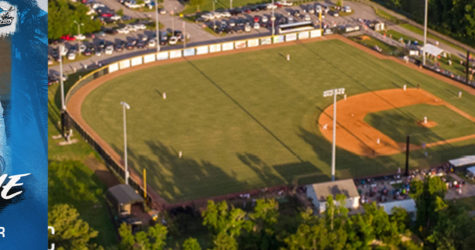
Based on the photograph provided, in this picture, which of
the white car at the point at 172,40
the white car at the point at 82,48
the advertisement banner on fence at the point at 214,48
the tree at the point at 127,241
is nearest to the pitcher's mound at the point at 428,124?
the advertisement banner on fence at the point at 214,48

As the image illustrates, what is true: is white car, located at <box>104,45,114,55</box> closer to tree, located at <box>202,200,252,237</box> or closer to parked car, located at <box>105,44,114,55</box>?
parked car, located at <box>105,44,114,55</box>

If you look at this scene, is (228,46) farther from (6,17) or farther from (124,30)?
(6,17)

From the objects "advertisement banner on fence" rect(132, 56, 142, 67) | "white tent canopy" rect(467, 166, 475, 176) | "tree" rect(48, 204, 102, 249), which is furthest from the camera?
"advertisement banner on fence" rect(132, 56, 142, 67)

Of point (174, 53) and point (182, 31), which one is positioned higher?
point (174, 53)

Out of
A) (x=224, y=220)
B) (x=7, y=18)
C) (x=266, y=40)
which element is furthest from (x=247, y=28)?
(x=7, y=18)

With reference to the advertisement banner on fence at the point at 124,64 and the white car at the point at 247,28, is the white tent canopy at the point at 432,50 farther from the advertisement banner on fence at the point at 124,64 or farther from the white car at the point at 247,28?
the advertisement banner on fence at the point at 124,64

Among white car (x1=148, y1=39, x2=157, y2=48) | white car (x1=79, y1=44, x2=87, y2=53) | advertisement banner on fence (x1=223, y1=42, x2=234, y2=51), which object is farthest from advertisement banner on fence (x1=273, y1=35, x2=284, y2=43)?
white car (x1=79, y1=44, x2=87, y2=53)
